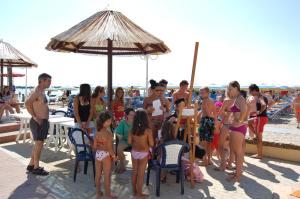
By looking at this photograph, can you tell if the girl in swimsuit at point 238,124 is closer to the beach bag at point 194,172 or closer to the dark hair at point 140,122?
the beach bag at point 194,172

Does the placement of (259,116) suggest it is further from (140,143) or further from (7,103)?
(7,103)

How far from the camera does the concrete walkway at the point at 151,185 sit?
4.48 meters

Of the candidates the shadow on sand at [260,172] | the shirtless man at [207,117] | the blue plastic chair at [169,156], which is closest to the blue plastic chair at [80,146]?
the blue plastic chair at [169,156]

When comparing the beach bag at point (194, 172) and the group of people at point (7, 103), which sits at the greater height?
the group of people at point (7, 103)

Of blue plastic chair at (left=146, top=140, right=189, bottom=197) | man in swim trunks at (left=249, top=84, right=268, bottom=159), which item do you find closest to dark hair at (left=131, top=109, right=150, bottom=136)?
blue plastic chair at (left=146, top=140, right=189, bottom=197)

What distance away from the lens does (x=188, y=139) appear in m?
4.91

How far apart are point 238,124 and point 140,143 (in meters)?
1.72

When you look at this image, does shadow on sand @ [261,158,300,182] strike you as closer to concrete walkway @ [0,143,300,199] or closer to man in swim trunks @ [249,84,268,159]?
concrete walkway @ [0,143,300,199]

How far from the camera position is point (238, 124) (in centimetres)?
493

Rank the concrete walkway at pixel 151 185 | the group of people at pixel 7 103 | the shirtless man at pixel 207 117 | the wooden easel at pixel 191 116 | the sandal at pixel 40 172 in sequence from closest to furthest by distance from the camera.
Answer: the concrete walkway at pixel 151 185
the wooden easel at pixel 191 116
the sandal at pixel 40 172
the shirtless man at pixel 207 117
the group of people at pixel 7 103

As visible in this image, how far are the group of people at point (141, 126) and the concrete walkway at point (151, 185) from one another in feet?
0.75

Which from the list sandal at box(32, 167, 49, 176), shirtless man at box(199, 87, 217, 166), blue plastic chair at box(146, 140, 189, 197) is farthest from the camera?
shirtless man at box(199, 87, 217, 166)

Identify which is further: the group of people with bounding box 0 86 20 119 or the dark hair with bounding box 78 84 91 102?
the group of people with bounding box 0 86 20 119

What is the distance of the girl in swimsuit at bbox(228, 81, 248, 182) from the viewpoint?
4949mm
